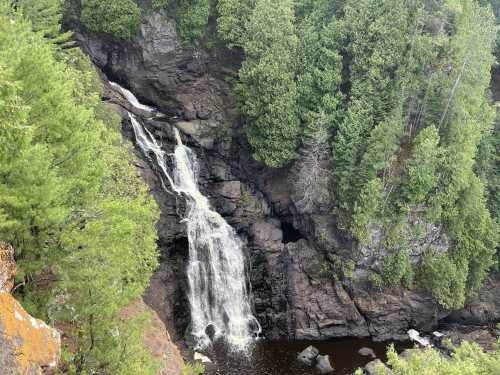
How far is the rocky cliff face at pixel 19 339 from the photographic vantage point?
11.5 m

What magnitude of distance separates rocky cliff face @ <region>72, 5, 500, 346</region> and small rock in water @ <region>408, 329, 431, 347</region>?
1.67ft

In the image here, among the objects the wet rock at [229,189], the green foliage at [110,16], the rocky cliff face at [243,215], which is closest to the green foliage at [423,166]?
the rocky cliff face at [243,215]

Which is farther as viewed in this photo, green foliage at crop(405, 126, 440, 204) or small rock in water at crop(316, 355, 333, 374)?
green foliage at crop(405, 126, 440, 204)

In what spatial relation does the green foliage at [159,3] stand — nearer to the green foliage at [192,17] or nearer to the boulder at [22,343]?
the green foliage at [192,17]

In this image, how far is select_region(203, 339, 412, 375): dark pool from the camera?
32219mm

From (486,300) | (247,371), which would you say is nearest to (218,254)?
(247,371)

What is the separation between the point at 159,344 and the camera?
22641 mm

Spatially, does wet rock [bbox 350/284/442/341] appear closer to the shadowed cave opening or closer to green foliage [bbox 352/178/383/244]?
green foliage [bbox 352/178/383/244]

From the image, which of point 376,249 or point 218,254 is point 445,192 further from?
point 218,254

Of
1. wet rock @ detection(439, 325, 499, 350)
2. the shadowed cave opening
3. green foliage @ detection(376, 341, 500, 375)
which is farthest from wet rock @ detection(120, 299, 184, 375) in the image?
wet rock @ detection(439, 325, 499, 350)

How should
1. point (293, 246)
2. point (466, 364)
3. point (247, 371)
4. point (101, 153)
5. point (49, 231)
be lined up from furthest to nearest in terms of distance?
point (293, 246)
point (247, 371)
point (101, 153)
point (466, 364)
point (49, 231)

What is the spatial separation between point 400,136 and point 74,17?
97.6 feet

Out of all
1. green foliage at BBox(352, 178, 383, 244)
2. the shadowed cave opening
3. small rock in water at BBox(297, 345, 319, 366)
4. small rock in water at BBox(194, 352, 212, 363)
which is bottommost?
small rock in water at BBox(297, 345, 319, 366)

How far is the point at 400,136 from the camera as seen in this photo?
3641cm
